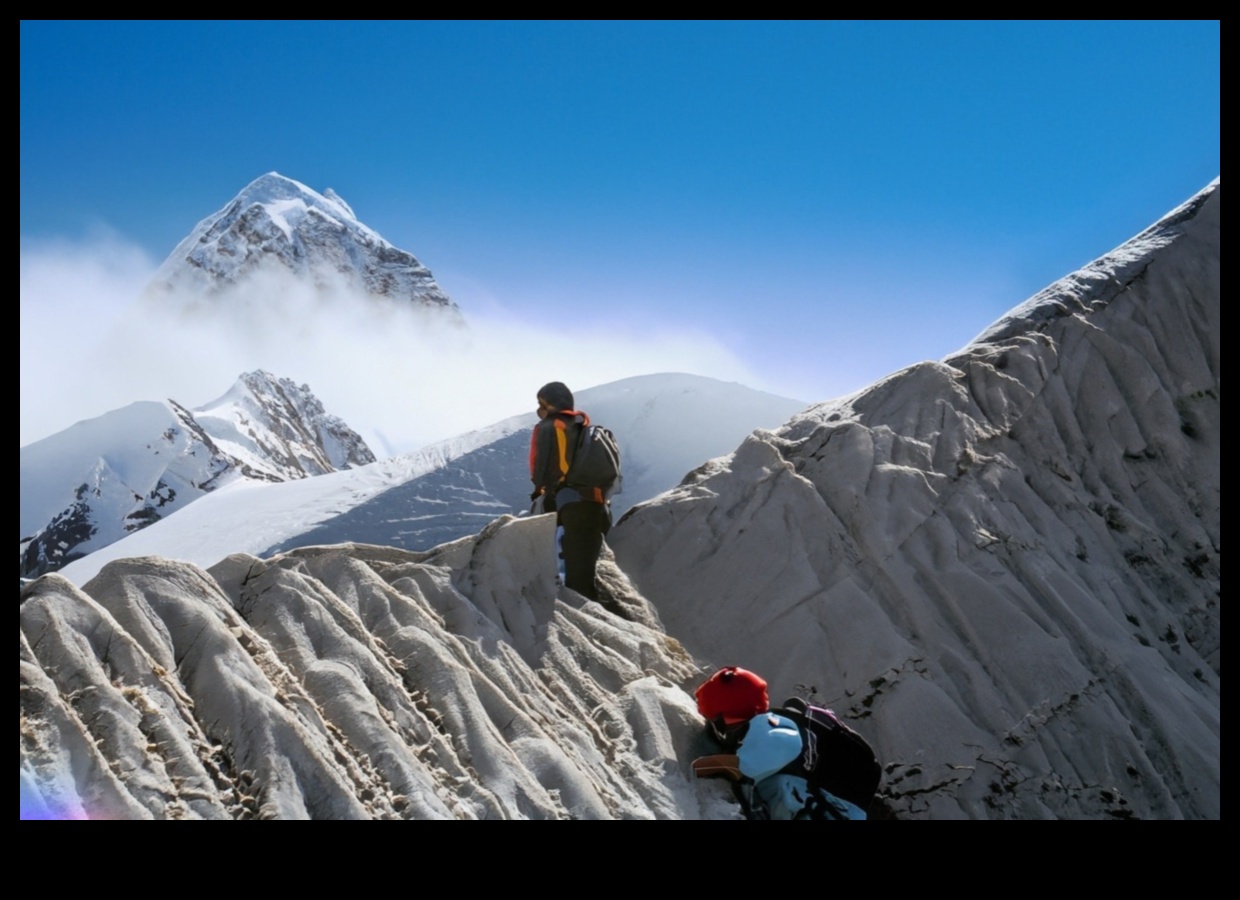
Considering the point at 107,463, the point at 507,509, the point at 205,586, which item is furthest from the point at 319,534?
the point at 107,463

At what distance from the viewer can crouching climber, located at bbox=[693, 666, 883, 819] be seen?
571 centimetres

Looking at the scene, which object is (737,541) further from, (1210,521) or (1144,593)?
(1210,521)

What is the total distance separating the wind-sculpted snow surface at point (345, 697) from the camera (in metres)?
4.93

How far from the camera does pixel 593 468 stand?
27.1 ft

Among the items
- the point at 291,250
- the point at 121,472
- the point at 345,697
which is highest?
the point at 291,250

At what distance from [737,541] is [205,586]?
4572 millimetres

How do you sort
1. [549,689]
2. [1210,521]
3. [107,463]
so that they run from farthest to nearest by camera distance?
[107,463], [1210,521], [549,689]

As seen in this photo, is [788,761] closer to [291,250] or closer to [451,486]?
[451,486]

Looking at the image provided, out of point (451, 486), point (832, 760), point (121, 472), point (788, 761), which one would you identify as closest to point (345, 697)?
point (788, 761)

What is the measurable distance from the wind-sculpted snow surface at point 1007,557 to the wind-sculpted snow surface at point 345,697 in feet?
5.09

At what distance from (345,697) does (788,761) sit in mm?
2413

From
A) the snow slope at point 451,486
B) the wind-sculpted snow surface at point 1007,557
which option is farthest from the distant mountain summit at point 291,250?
the wind-sculpted snow surface at point 1007,557

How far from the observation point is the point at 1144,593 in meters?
9.35

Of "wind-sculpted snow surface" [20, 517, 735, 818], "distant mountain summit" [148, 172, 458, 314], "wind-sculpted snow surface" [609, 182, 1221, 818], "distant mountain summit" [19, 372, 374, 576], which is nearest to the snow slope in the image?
"wind-sculpted snow surface" [609, 182, 1221, 818]
